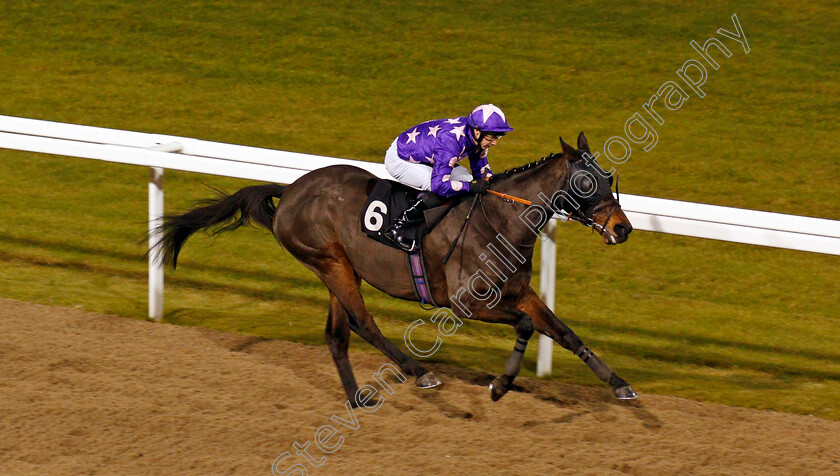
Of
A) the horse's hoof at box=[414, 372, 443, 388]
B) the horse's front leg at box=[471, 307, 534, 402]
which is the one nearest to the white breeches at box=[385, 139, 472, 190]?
the horse's front leg at box=[471, 307, 534, 402]

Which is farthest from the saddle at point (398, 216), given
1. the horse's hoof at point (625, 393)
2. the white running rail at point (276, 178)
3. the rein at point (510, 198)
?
the horse's hoof at point (625, 393)

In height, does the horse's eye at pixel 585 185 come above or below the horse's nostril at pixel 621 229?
above

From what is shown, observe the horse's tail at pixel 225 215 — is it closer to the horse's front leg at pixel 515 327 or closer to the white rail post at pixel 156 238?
the white rail post at pixel 156 238

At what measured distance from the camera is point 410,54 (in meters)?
11.4

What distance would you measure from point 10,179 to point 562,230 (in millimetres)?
4625

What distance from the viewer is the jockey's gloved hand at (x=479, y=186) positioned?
5055 millimetres

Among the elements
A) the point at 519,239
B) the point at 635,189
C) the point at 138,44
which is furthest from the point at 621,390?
the point at 138,44

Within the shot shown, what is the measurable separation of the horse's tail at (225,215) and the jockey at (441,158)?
2.70 ft

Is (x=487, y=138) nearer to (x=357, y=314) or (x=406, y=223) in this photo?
(x=406, y=223)

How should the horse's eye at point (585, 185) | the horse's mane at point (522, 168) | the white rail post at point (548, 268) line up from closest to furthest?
the horse's eye at point (585, 185)
the horse's mane at point (522, 168)
the white rail post at point (548, 268)

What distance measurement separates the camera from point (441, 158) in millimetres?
5035

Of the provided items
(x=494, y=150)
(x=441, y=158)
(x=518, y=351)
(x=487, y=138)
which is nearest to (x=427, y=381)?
(x=518, y=351)

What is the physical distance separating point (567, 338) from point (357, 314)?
1.08m

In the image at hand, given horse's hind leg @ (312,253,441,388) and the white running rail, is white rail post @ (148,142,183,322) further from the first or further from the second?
horse's hind leg @ (312,253,441,388)
